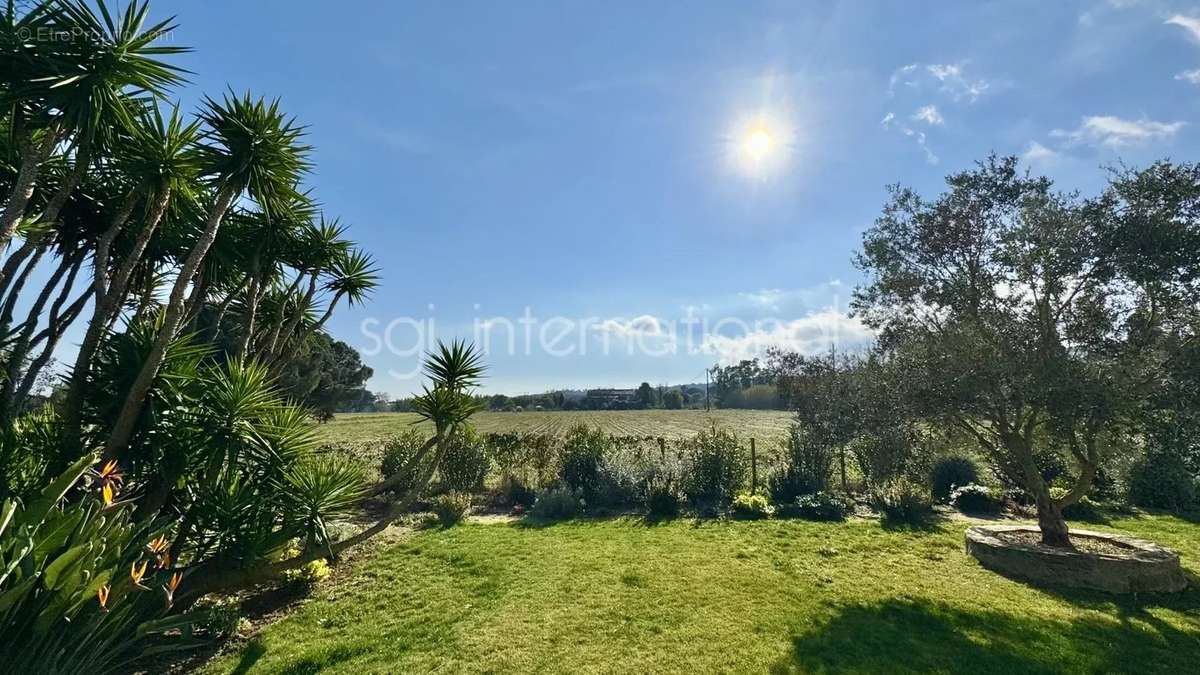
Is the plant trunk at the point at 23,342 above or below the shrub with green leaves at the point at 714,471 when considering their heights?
above

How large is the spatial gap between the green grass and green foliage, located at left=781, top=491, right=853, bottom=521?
2.48 meters

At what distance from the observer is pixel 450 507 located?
480 inches

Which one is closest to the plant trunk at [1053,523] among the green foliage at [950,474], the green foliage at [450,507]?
the green foliage at [950,474]

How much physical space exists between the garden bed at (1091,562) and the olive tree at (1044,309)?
2.56ft

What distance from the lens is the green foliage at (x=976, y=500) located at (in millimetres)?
12344

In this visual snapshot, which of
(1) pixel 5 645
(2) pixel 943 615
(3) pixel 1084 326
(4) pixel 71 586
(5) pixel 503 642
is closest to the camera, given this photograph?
(1) pixel 5 645

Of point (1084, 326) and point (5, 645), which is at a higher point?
point (1084, 326)

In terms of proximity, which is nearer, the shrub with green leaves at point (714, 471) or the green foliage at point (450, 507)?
the green foliage at point (450, 507)

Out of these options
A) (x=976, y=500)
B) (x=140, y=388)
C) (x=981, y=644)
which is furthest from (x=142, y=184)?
(x=976, y=500)

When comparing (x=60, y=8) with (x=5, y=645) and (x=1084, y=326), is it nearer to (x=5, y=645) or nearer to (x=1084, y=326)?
(x=5, y=645)

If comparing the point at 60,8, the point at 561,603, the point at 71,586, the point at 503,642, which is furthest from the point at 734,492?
the point at 60,8

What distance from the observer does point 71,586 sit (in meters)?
3.04

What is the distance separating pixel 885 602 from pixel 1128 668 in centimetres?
220

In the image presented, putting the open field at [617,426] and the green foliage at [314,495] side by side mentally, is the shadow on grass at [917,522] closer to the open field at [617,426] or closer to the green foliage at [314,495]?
the open field at [617,426]
